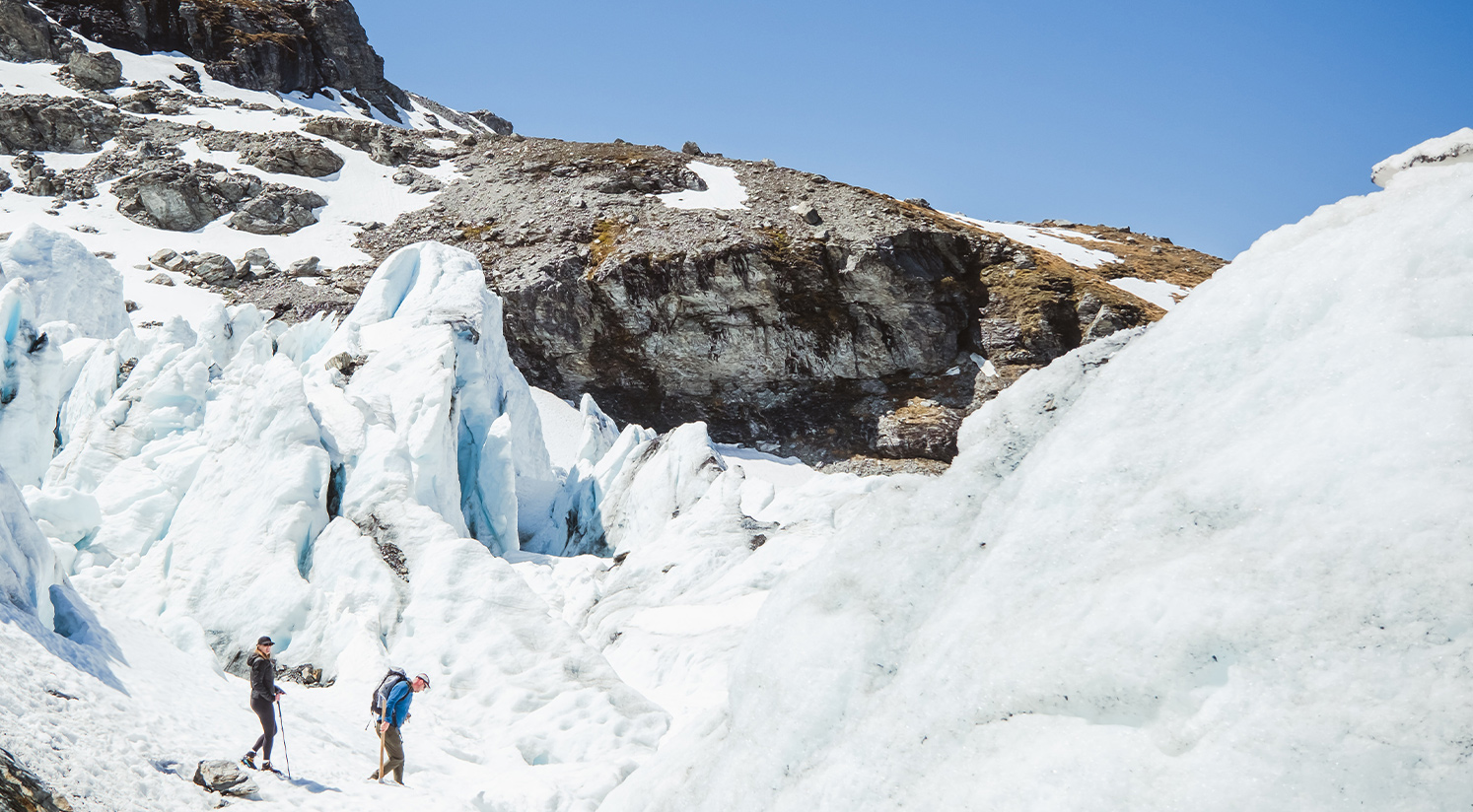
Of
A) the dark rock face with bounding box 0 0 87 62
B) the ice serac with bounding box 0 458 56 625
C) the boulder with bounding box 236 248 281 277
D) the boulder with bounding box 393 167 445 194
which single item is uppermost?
the dark rock face with bounding box 0 0 87 62

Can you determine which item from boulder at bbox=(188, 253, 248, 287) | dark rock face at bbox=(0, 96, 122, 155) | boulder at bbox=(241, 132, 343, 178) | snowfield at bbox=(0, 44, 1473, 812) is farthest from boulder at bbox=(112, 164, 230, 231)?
snowfield at bbox=(0, 44, 1473, 812)

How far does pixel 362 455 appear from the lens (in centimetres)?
1834

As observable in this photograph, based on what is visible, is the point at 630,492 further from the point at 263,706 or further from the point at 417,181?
the point at 417,181

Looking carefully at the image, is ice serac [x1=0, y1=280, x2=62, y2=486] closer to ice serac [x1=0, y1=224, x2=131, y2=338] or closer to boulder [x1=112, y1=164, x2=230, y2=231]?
ice serac [x1=0, y1=224, x2=131, y2=338]

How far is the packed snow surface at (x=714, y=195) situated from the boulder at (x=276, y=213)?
26.1 m

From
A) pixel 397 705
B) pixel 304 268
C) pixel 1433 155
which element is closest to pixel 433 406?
pixel 397 705

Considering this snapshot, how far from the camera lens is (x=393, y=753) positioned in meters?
9.59

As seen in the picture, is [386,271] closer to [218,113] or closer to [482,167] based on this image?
[482,167]

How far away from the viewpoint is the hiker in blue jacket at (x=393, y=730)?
9500 millimetres

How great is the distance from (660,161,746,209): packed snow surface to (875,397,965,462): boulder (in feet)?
63.0

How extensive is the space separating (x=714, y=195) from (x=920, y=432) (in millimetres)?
23910

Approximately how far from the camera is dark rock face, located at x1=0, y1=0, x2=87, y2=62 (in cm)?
7144

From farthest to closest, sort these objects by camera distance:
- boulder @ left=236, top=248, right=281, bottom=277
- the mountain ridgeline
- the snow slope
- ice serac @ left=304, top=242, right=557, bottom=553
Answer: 1. the snow slope
2. boulder @ left=236, top=248, right=281, bottom=277
3. the mountain ridgeline
4. ice serac @ left=304, top=242, right=557, bottom=553

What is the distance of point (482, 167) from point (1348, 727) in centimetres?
7167
